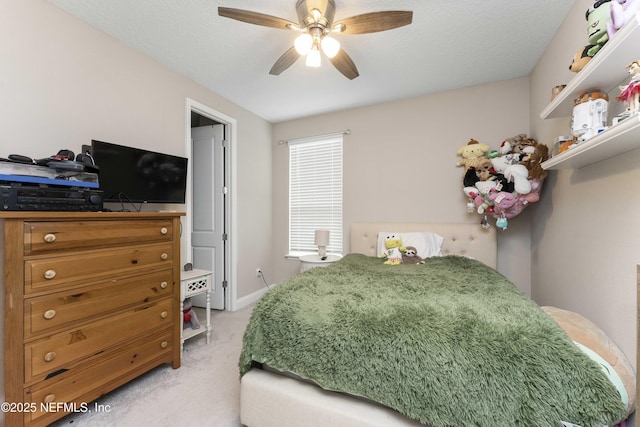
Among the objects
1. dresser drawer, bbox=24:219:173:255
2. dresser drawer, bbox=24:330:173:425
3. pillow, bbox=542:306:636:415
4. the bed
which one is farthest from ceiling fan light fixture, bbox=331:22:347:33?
dresser drawer, bbox=24:330:173:425

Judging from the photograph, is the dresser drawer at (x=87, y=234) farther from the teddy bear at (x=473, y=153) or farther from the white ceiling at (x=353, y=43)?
the teddy bear at (x=473, y=153)

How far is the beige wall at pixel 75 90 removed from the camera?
5.30ft

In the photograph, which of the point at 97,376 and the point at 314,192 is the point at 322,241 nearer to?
the point at 314,192

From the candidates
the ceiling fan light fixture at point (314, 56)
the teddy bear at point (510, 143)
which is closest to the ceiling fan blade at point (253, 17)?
the ceiling fan light fixture at point (314, 56)

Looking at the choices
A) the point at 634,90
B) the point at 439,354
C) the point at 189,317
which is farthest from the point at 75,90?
the point at 634,90

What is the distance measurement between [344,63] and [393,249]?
1821 mm

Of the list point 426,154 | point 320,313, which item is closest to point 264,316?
point 320,313

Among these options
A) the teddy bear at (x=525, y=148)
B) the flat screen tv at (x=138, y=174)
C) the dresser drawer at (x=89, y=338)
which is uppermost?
the teddy bear at (x=525, y=148)

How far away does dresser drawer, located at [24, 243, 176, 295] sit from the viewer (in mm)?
1324

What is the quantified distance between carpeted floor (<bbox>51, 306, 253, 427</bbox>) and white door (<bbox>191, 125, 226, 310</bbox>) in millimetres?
1142

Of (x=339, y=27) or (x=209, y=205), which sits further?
(x=209, y=205)

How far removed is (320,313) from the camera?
53.2 inches

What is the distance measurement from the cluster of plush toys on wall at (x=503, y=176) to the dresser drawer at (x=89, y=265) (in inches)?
117

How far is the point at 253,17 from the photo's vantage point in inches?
62.4
